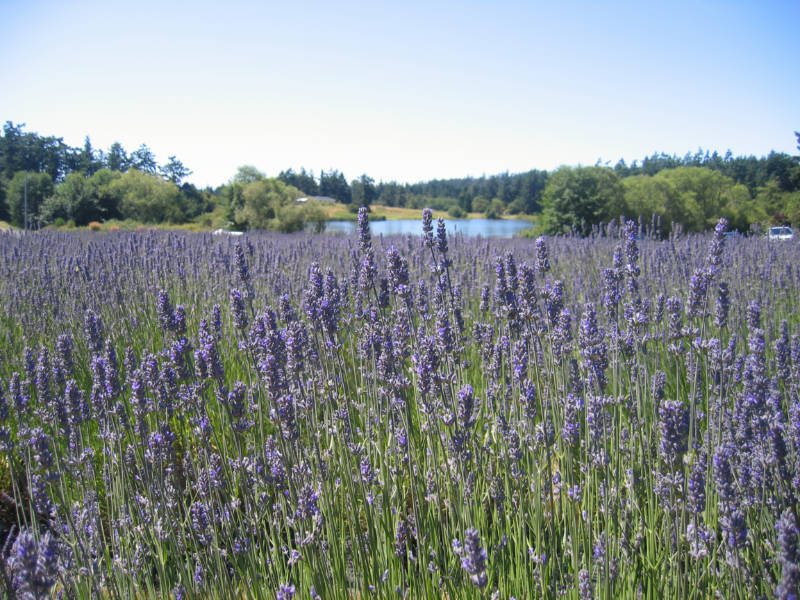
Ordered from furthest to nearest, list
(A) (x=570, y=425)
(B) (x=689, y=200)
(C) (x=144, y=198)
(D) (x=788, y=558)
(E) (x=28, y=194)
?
(E) (x=28, y=194), (C) (x=144, y=198), (B) (x=689, y=200), (A) (x=570, y=425), (D) (x=788, y=558)

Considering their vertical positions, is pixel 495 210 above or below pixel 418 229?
above

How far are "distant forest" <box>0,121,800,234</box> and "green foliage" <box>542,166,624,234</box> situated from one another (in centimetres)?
5

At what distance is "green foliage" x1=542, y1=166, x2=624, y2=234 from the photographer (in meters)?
23.2

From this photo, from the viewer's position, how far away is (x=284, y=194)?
27469mm

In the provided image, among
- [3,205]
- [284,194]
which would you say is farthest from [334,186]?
[284,194]

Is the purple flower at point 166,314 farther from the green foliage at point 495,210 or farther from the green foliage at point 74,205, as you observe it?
the green foliage at point 495,210

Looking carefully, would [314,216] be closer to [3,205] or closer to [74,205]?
[74,205]

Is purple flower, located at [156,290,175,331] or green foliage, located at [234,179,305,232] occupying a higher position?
green foliage, located at [234,179,305,232]

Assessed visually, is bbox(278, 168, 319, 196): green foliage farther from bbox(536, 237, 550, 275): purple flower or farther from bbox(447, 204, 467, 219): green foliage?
bbox(536, 237, 550, 275): purple flower

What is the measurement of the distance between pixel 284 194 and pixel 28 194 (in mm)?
28047

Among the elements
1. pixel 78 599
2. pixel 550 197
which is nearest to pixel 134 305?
pixel 78 599

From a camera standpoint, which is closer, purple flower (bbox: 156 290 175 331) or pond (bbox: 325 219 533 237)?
purple flower (bbox: 156 290 175 331)

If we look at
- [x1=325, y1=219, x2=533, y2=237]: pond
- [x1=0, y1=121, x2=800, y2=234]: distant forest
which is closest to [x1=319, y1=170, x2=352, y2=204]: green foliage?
[x1=0, y1=121, x2=800, y2=234]: distant forest

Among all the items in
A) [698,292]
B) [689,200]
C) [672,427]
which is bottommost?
[672,427]
